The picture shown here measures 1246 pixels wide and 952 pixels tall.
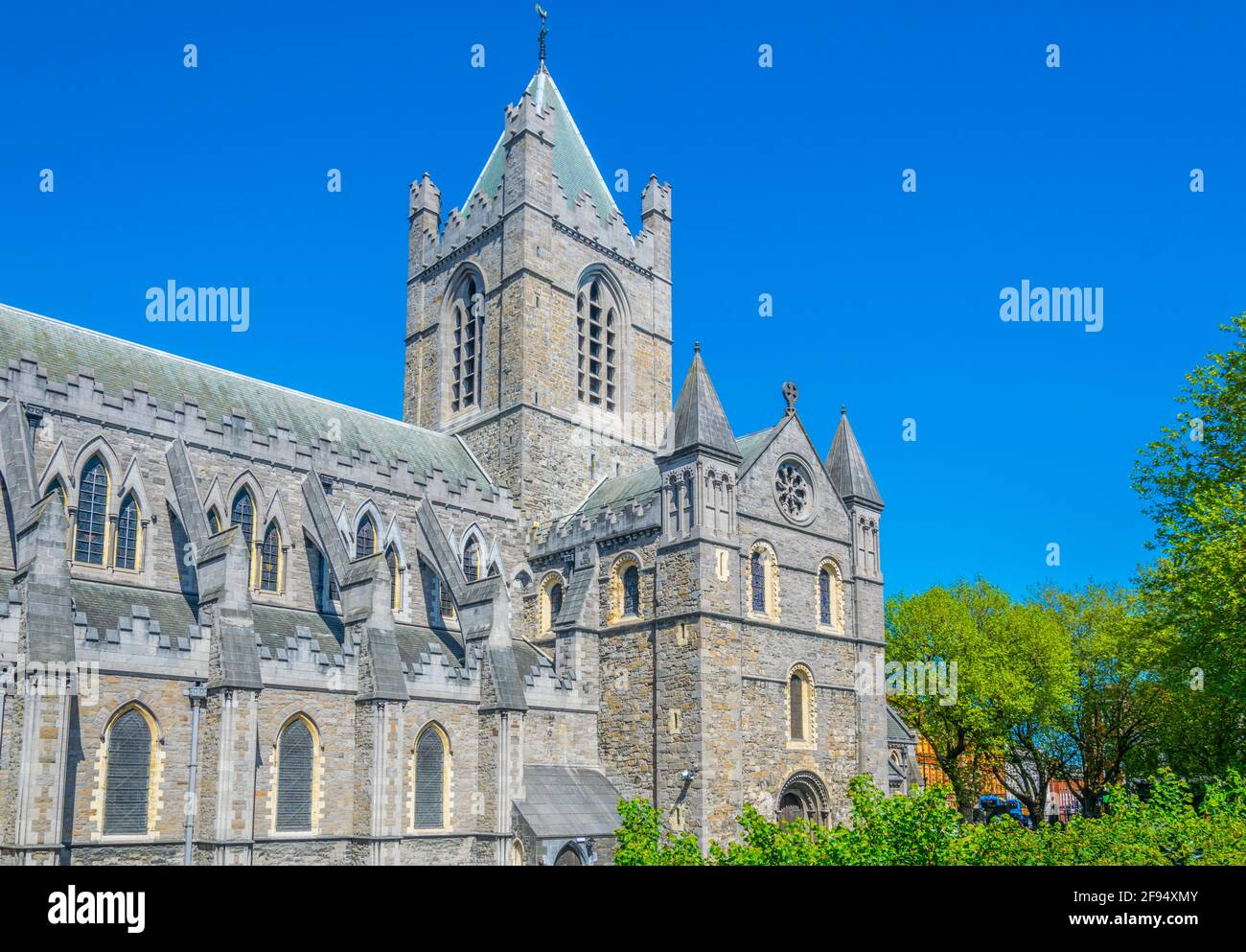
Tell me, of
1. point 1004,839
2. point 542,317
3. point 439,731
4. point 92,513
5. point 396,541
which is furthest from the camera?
point 542,317

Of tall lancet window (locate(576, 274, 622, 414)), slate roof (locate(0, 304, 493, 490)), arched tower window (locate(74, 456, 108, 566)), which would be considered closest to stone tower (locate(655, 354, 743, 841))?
slate roof (locate(0, 304, 493, 490))

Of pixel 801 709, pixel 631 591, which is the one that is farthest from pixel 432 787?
pixel 801 709

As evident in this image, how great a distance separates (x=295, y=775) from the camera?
96.4ft

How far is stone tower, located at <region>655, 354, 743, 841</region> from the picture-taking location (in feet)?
108

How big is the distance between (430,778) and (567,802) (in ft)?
13.9

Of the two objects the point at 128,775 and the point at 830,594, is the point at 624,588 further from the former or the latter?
the point at 128,775

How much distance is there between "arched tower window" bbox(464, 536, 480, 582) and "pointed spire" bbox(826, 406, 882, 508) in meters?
13.0

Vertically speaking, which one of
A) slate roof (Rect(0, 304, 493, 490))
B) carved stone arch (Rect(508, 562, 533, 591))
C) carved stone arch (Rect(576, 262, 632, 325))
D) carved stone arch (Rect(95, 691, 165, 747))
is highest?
carved stone arch (Rect(576, 262, 632, 325))

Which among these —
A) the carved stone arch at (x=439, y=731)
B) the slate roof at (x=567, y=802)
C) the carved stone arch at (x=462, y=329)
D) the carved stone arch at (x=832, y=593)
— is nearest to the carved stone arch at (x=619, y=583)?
the slate roof at (x=567, y=802)

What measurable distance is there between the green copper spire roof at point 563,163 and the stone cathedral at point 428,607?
2031 millimetres

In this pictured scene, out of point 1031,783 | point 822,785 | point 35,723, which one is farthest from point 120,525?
point 1031,783

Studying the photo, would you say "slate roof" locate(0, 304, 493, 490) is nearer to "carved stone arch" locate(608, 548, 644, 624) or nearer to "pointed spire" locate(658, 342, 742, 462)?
"carved stone arch" locate(608, 548, 644, 624)

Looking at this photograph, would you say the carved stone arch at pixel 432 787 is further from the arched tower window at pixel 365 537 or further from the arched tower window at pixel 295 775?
the arched tower window at pixel 365 537
